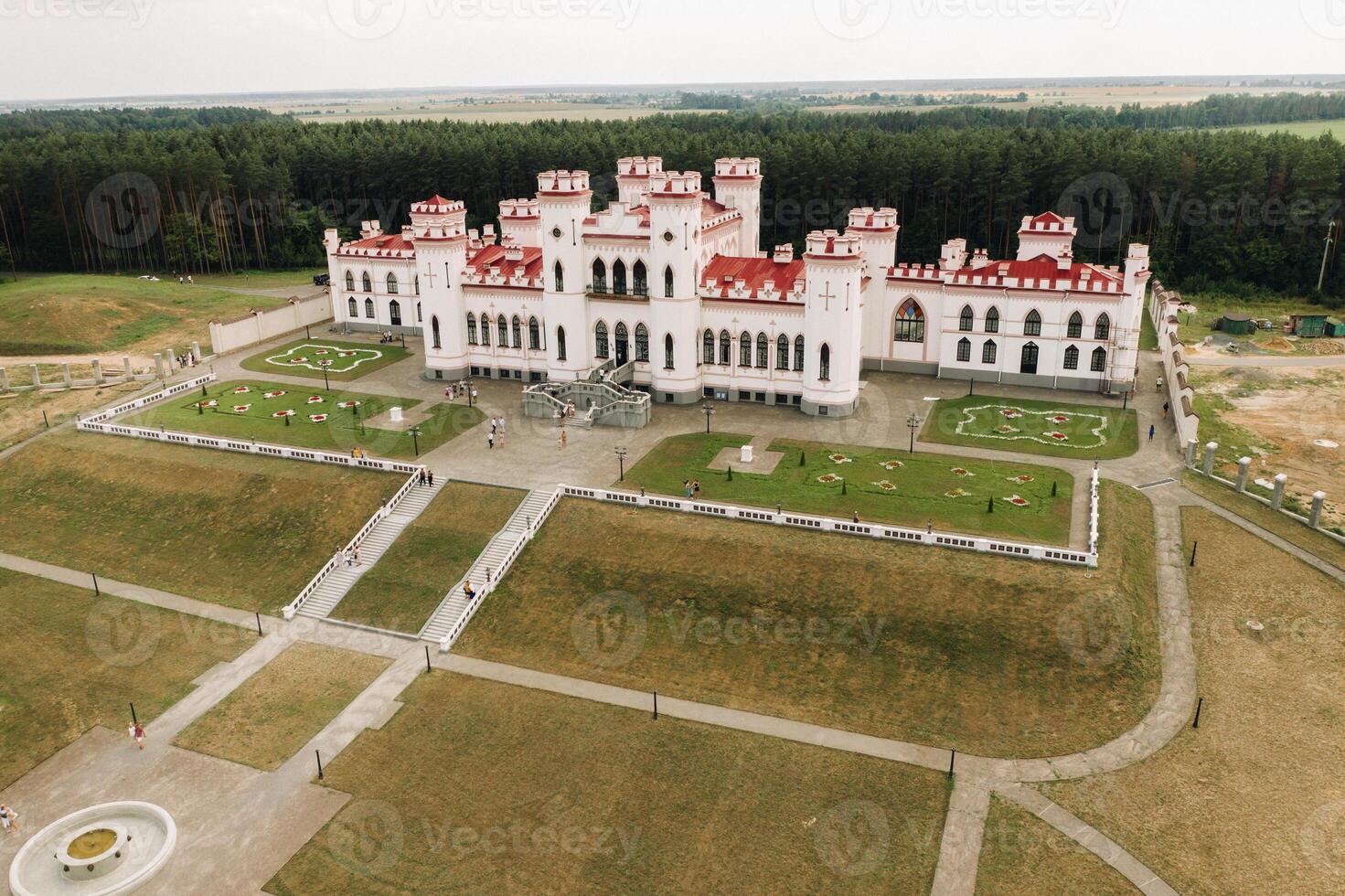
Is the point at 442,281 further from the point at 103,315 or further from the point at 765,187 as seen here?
the point at 765,187

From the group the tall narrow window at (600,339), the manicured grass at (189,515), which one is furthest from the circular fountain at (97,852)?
the tall narrow window at (600,339)

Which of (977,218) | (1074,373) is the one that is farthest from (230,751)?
(977,218)

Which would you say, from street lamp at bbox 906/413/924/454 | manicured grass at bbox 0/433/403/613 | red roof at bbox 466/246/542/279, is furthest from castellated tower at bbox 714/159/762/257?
manicured grass at bbox 0/433/403/613

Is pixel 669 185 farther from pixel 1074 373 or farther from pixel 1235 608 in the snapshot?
pixel 1235 608

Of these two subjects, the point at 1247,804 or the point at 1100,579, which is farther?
the point at 1100,579

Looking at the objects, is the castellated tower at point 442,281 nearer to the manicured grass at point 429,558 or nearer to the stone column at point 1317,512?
the manicured grass at point 429,558

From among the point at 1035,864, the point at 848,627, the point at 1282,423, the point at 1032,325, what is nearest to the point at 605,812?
the point at 848,627
